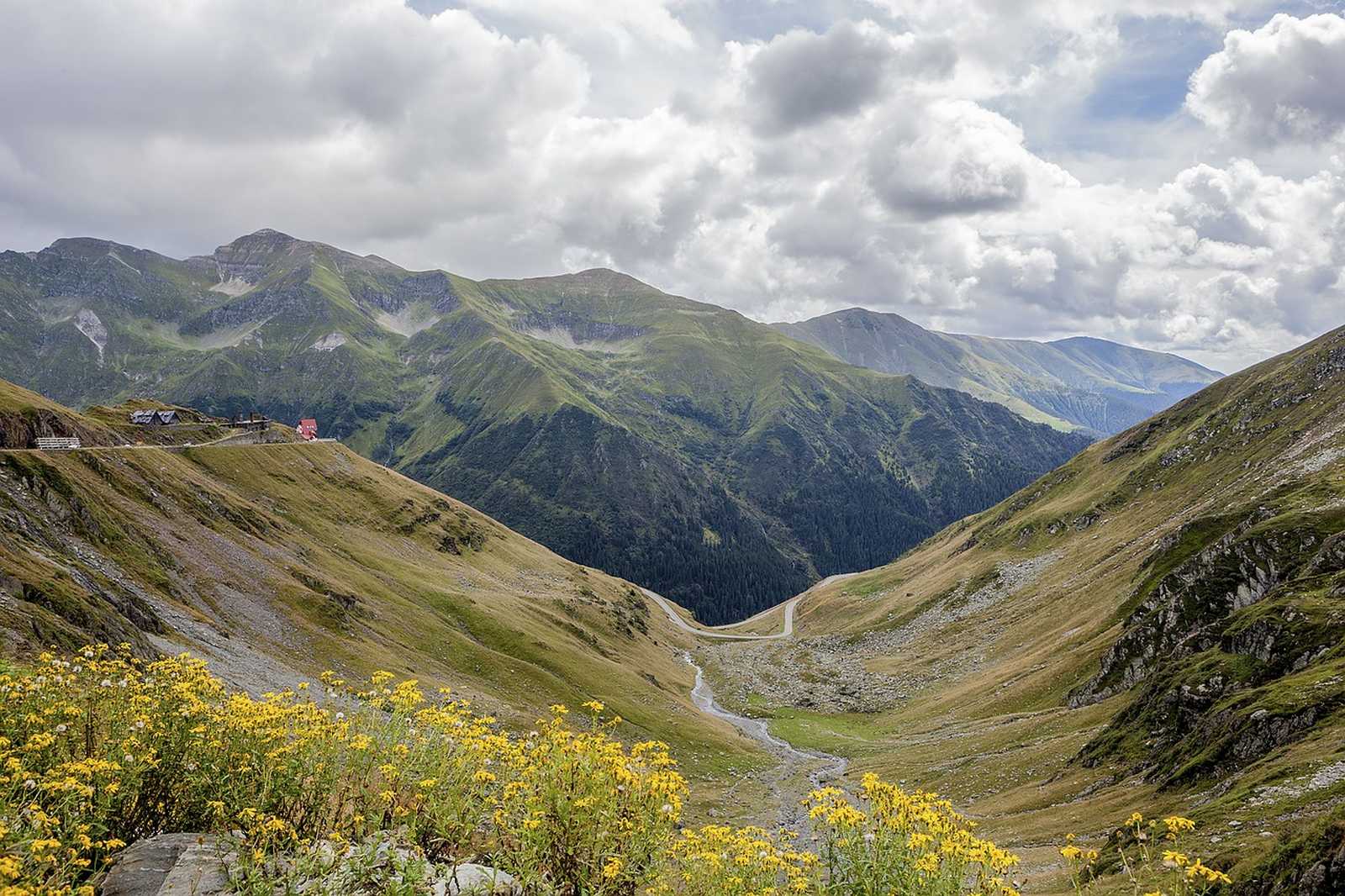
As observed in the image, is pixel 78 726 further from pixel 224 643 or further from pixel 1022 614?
pixel 1022 614

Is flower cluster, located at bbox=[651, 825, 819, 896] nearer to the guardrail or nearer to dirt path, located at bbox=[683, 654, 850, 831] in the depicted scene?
dirt path, located at bbox=[683, 654, 850, 831]

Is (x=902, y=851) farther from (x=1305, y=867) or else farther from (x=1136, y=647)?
(x=1136, y=647)

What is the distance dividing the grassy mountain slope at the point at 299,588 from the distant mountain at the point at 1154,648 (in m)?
34.4

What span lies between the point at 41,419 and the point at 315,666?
50.5 meters

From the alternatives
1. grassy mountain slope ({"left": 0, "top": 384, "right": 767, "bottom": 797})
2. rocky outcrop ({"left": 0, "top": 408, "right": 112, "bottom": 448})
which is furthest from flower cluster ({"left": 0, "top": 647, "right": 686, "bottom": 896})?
rocky outcrop ({"left": 0, "top": 408, "right": 112, "bottom": 448})

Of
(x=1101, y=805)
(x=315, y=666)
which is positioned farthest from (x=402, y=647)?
(x=1101, y=805)

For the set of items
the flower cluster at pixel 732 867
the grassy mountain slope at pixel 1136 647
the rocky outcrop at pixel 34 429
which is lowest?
the grassy mountain slope at pixel 1136 647

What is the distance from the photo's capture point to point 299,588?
255ft

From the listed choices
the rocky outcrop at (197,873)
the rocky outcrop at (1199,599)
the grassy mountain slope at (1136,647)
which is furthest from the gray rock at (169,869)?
the rocky outcrop at (1199,599)

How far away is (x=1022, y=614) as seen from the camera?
412 feet

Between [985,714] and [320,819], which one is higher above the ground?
[320,819]

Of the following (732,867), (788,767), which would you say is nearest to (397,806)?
(732,867)

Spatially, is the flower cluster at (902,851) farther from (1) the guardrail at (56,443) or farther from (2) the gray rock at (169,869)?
(1) the guardrail at (56,443)

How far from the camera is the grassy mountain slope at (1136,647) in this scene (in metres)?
39.2
